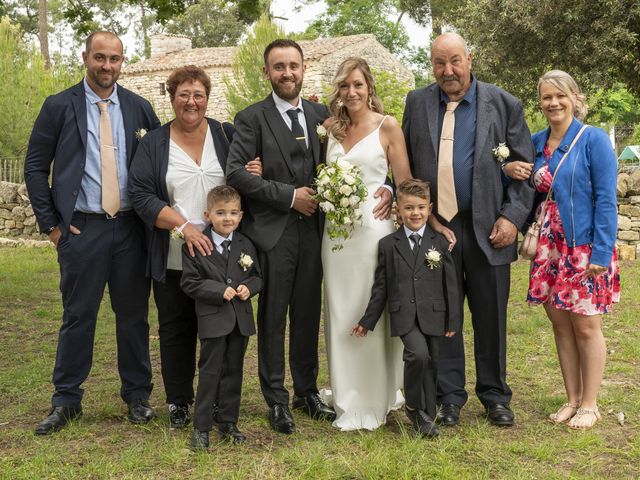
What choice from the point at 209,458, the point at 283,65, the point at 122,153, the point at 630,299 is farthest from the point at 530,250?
the point at 630,299

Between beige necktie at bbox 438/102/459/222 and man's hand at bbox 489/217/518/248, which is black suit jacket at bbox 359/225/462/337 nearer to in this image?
beige necktie at bbox 438/102/459/222

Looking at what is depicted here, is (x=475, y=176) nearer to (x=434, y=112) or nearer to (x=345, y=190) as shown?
(x=434, y=112)

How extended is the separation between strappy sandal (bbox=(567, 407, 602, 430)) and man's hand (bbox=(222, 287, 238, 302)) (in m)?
2.45

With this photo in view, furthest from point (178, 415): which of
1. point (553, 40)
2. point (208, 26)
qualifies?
point (208, 26)

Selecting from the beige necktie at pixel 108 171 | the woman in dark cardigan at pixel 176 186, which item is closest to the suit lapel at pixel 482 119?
the woman in dark cardigan at pixel 176 186

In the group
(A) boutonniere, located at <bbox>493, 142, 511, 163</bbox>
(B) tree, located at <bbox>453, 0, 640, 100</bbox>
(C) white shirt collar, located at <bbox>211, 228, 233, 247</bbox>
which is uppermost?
(B) tree, located at <bbox>453, 0, 640, 100</bbox>

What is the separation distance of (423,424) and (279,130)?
212 cm

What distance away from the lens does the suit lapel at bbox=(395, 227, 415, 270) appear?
17.0 ft

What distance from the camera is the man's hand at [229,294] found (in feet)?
16.1

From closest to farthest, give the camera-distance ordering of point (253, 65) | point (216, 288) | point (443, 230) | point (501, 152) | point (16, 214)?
point (216, 288) < point (501, 152) < point (443, 230) < point (16, 214) < point (253, 65)

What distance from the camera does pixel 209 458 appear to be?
4.75 m

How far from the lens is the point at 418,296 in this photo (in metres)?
5.14

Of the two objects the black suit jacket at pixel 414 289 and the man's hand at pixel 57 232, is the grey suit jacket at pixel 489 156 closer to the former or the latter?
the black suit jacket at pixel 414 289

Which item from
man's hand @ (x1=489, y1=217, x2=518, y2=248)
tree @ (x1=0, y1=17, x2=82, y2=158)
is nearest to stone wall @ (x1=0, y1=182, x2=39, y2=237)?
tree @ (x1=0, y1=17, x2=82, y2=158)
